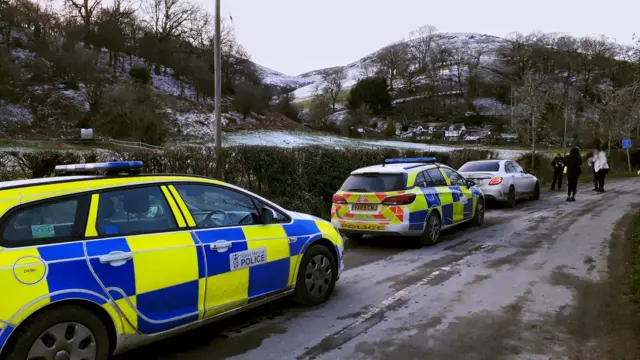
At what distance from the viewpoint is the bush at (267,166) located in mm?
8461

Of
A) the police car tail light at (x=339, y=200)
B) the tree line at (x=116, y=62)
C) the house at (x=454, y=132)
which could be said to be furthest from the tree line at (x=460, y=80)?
the police car tail light at (x=339, y=200)

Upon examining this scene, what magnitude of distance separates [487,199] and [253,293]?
11.1 meters

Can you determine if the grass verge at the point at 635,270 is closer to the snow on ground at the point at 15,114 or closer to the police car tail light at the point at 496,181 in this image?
the police car tail light at the point at 496,181

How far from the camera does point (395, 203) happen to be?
316 inches

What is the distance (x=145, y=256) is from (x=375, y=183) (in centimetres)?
540

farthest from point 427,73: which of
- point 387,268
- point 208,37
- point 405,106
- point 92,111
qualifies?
point 387,268

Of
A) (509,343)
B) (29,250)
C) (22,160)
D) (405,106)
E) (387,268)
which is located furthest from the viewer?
(405,106)

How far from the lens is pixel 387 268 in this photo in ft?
22.6

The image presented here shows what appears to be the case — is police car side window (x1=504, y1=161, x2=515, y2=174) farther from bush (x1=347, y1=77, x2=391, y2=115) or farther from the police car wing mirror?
bush (x1=347, y1=77, x2=391, y2=115)

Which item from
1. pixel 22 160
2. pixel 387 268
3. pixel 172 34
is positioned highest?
pixel 172 34

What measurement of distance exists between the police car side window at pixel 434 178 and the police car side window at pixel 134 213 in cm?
600

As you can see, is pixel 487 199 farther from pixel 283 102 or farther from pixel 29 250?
pixel 283 102

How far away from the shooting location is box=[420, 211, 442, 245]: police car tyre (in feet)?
27.5

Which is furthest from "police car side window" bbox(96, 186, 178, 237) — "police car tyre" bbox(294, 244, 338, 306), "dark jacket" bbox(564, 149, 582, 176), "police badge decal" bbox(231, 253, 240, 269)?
"dark jacket" bbox(564, 149, 582, 176)
